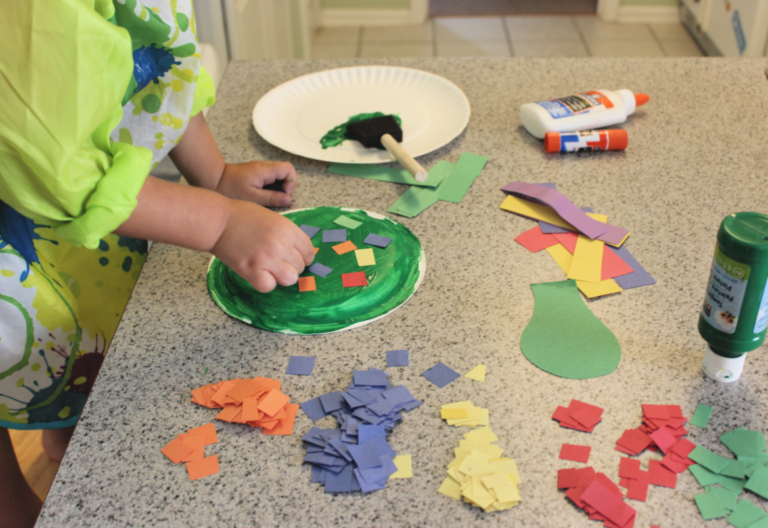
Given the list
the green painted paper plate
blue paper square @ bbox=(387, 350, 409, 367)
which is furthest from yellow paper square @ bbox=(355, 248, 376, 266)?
blue paper square @ bbox=(387, 350, 409, 367)

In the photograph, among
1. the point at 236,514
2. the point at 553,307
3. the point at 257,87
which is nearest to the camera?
the point at 236,514

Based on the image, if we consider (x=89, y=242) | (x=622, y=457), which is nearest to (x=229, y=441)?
(x=89, y=242)

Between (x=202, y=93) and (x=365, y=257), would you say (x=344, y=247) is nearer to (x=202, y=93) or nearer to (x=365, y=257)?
(x=365, y=257)

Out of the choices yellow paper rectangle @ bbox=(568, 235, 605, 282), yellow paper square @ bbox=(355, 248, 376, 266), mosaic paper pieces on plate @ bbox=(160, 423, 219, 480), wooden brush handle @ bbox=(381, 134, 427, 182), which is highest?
wooden brush handle @ bbox=(381, 134, 427, 182)

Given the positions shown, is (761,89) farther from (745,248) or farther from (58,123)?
(58,123)

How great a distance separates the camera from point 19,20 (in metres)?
0.48

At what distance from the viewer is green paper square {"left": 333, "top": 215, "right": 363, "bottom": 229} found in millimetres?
726

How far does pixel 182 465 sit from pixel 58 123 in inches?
11.6

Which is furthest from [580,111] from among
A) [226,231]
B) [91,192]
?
[91,192]

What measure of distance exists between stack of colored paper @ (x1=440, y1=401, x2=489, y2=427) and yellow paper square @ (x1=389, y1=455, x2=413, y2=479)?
0.16 feet

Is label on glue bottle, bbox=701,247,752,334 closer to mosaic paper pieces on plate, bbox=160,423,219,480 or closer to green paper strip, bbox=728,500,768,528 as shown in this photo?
green paper strip, bbox=728,500,768,528

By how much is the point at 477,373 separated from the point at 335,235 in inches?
9.9

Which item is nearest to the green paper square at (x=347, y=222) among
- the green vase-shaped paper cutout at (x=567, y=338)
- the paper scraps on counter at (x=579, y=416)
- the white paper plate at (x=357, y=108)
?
the white paper plate at (x=357, y=108)

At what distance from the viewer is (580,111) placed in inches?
33.9
